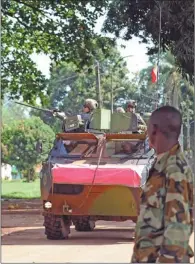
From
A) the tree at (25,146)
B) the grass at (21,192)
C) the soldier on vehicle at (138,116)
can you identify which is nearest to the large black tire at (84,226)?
the soldier on vehicle at (138,116)

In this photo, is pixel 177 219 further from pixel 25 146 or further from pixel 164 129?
pixel 25 146

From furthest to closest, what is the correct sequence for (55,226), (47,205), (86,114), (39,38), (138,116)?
(39,38)
(86,114)
(138,116)
(55,226)
(47,205)

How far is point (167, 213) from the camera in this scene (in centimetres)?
402

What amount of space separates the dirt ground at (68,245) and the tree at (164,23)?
12.5 ft

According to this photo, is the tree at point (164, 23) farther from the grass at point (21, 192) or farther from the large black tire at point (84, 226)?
the grass at point (21, 192)

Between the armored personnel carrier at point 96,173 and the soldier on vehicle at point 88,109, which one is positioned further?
the soldier on vehicle at point 88,109

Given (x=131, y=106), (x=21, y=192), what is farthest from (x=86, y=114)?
(x=21, y=192)

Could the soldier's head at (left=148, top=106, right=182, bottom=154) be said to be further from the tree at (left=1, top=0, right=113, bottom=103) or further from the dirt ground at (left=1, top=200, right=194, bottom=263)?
the tree at (left=1, top=0, right=113, bottom=103)

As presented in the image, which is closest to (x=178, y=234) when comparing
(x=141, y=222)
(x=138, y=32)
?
(x=141, y=222)

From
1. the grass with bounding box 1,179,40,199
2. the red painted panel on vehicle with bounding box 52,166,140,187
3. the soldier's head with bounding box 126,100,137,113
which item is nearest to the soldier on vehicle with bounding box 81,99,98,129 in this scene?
the soldier's head with bounding box 126,100,137,113

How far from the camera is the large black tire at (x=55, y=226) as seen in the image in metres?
11.8

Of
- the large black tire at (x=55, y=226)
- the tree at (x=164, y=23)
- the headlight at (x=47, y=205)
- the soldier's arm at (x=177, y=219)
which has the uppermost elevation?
the tree at (x=164, y=23)

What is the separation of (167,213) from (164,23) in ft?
43.6

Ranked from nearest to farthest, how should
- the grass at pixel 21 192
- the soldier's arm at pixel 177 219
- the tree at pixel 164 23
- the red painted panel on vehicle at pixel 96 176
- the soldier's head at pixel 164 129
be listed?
the soldier's arm at pixel 177 219 < the soldier's head at pixel 164 129 < the red painted panel on vehicle at pixel 96 176 < the tree at pixel 164 23 < the grass at pixel 21 192
